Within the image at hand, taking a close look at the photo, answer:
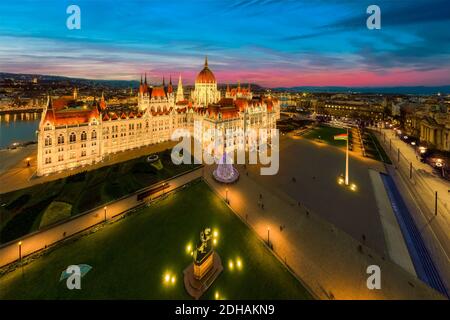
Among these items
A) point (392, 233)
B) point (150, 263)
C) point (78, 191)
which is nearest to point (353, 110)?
point (392, 233)

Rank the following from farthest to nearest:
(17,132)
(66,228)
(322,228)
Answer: (17,132), (322,228), (66,228)

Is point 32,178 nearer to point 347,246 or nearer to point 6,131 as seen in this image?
point 347,246

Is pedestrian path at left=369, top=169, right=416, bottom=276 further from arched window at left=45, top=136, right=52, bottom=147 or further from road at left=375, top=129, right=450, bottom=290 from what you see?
arched window at left=45, top=136, right=52, bottom=147

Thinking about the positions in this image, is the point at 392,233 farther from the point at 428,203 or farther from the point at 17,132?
the point at 17,132

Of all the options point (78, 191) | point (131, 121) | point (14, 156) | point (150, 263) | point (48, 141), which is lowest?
point (150, 263)

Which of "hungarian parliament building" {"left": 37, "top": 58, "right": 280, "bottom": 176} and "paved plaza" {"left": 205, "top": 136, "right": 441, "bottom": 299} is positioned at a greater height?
"hungarian parliament building" {"left": 37, "top": 58, "right": 280, "bottom": 176}

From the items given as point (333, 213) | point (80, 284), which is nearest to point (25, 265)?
point (80, 284)

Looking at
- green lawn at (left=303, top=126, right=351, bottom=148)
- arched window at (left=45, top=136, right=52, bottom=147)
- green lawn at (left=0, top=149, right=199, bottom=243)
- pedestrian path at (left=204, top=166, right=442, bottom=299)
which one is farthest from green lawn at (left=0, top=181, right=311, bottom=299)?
green lawn at (left=303, top=126, right=351, bottom=148)
